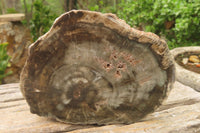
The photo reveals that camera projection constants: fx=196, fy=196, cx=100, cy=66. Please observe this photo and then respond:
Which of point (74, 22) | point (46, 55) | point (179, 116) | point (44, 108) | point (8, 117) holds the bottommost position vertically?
point (8, 117)

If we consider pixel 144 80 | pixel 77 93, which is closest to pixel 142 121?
pixel 144 80

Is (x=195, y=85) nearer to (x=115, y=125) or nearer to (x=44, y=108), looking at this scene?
(x=115, y=125)

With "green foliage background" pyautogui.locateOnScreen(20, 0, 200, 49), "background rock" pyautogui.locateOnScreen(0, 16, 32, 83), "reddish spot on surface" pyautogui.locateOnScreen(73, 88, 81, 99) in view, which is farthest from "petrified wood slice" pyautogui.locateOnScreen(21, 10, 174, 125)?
"background rock" pyautogui.locateOnScreen(0, 16, 32, 83)

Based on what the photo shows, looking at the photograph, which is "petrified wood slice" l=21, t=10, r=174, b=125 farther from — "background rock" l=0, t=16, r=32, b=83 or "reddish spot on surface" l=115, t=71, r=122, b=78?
"background rock" l=0, t=16, r=32, b=83

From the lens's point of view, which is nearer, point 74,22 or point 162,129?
point 74,22

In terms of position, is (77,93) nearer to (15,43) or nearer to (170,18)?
(170,18)

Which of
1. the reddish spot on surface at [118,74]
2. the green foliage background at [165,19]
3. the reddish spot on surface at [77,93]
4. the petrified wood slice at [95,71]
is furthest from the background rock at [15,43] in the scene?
the reddish spot on surface at [118,74]

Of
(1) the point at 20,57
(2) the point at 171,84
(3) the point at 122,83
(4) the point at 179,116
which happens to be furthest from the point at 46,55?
(1) the point at 20,57
